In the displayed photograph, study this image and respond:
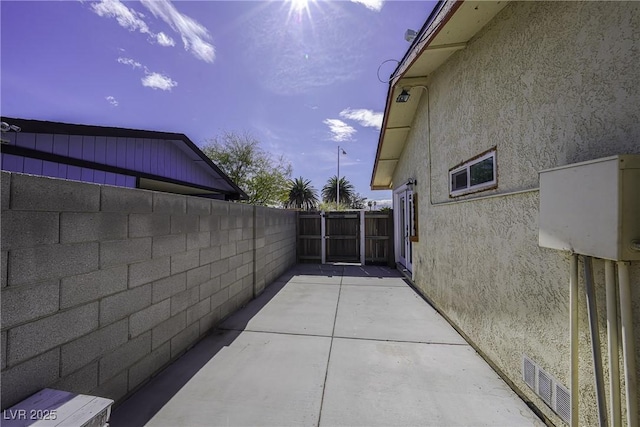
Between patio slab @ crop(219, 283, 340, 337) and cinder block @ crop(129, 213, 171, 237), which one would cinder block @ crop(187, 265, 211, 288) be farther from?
patio slab @ crop(219, 283, 340, 337)

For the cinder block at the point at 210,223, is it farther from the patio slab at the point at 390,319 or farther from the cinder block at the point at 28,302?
the patio slab at the point at 390,319

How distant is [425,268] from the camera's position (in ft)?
16.9

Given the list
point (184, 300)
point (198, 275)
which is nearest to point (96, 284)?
point (184, 300)

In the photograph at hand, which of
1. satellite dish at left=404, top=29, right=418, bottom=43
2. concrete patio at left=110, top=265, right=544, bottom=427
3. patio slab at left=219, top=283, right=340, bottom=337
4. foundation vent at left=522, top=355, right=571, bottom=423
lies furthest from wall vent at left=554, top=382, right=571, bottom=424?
satellite dish at left=404, top=29, right=418, bottom=43

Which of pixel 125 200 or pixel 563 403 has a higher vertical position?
pixel 125 200

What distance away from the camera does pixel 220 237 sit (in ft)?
13.0

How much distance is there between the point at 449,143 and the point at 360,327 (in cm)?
308

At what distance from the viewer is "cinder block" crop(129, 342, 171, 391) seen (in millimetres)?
2327

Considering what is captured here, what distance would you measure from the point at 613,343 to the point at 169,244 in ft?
11.7

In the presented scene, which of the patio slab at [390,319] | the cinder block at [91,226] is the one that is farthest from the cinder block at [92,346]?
the patio slab at [390,319]

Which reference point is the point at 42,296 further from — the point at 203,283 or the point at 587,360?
the point at 587,360

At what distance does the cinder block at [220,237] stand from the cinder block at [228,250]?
6 cm

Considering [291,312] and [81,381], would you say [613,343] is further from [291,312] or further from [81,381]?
[291,312]

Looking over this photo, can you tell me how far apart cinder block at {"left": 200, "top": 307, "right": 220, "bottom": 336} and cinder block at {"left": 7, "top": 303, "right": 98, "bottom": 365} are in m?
1.60
